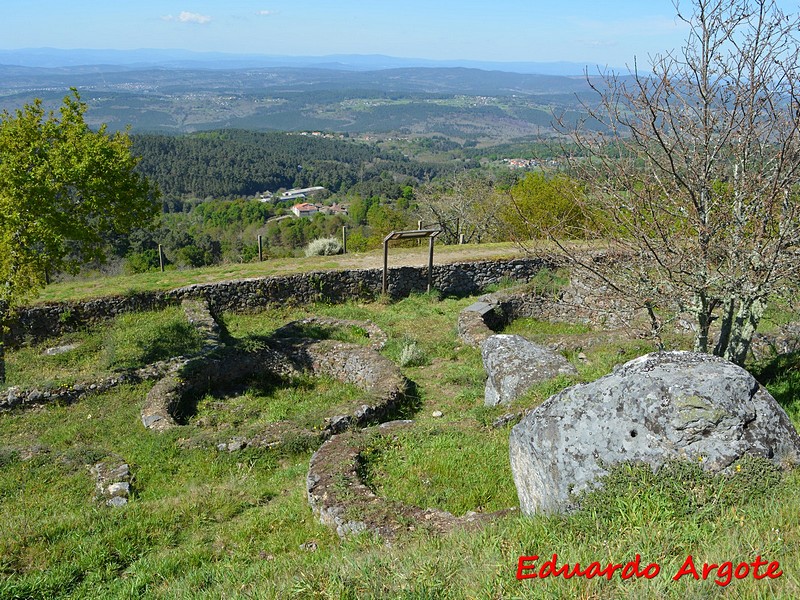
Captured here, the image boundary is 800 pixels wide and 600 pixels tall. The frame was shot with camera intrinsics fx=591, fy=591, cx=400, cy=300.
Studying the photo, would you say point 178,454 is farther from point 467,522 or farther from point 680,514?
point 680,514

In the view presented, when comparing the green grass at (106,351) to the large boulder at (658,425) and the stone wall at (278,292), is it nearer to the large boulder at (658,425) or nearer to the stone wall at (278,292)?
the stone wall at (278,292)

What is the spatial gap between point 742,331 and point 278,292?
13168 mm

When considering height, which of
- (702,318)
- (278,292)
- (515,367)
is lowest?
(278,292)

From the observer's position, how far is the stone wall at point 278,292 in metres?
15.5

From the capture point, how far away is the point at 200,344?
1441 centimetres

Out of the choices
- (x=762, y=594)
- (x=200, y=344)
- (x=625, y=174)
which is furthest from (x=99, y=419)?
(x=762, y=594)

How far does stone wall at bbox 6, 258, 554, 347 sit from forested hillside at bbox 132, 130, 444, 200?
233 ft

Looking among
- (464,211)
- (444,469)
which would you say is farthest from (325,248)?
(444,469)

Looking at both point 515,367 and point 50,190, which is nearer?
point 515,367

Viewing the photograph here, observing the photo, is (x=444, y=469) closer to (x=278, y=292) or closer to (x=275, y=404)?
(x=275, y=404)

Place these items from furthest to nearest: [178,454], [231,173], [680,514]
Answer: [231,173], [178,454], [680,514]

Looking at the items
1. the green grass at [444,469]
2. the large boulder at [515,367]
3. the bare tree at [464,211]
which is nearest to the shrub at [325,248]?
the bare tree at [464,211]

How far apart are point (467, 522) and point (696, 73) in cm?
569

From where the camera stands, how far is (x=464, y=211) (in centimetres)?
3328
